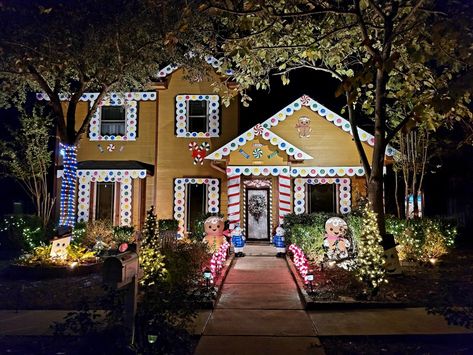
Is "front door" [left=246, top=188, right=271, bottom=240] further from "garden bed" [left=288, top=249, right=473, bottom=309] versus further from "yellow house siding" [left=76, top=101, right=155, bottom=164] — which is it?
"garden bed" [left=288, top=249, right=473, bottom=309]

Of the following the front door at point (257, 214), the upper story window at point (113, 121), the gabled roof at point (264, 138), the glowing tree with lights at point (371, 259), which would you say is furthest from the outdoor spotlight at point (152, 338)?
the upper story window at point (113, 121)

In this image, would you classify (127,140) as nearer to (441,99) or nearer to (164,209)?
(164,209)

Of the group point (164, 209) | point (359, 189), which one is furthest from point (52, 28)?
point (359, 189)

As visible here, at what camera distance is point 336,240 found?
11148 mm

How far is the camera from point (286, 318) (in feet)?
21.7

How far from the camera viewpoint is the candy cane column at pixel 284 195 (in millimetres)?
15609

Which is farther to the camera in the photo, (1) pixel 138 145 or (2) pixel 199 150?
(1) pixel 138 145

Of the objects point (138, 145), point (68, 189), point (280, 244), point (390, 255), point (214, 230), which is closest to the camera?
point (390, 255)

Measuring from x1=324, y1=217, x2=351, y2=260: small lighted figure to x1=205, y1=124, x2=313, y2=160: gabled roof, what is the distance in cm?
359

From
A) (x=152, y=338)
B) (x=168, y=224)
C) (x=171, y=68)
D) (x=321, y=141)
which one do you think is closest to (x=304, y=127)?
(x=321, y=141)

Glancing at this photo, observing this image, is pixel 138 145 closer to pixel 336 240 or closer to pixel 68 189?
pixel 68 189

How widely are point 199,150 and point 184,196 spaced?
196 centimetres

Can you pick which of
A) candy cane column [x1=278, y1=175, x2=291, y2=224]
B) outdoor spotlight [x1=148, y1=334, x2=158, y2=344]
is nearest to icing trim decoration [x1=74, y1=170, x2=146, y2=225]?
candy cane column [x1=278, y1=175, x2=291, y2=224]

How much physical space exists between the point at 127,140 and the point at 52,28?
7181mm
